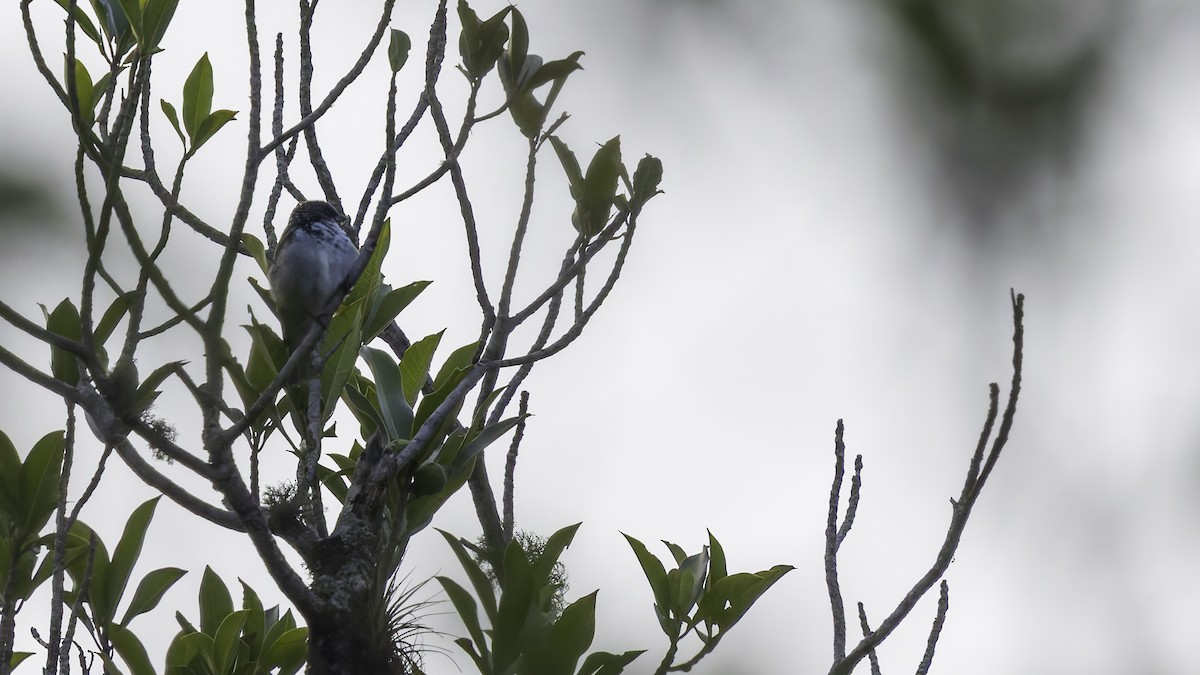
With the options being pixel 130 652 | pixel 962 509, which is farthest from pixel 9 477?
pixel 962 509

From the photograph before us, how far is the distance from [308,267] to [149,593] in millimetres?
894

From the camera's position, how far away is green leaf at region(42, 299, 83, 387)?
228 cm

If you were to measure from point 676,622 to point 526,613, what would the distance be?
43 centimetres

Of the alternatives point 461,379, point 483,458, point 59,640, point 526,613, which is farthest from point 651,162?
point 59,640

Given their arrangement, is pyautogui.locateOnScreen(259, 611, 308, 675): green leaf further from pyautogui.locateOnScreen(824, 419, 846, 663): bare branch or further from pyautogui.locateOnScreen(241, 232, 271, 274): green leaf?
pyautogui.locateOnScreen(824, 419, 846, 663): bare branch

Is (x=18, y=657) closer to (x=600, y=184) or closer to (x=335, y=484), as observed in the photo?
(x=335, y=484)

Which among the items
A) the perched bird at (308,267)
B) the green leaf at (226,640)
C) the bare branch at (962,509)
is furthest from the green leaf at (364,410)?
the bare branch at (962,509)

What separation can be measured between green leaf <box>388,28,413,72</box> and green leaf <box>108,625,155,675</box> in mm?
1407

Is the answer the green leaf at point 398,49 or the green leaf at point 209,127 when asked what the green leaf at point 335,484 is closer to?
the green leaf at point 209,127

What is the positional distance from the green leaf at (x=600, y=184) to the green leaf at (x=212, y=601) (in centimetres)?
126

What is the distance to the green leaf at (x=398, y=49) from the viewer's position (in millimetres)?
2684

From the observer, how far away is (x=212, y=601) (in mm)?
2623

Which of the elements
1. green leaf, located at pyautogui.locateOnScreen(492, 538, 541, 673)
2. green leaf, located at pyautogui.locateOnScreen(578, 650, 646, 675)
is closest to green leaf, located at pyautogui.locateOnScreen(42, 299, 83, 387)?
green leaf, located at pyautogui.locateOnScreen(492, 538, 541, 673)

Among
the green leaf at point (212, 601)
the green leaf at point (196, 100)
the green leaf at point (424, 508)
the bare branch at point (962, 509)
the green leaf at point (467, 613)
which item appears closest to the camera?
the bare branch at point (962, 509)
